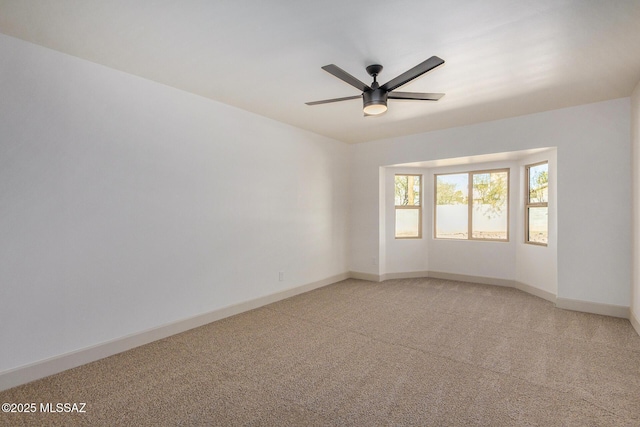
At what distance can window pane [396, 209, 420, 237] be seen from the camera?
6500 mm

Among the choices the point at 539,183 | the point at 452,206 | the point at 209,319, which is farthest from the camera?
the point at 452,206

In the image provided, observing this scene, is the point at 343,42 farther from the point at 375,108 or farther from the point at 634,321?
the point at 634,321

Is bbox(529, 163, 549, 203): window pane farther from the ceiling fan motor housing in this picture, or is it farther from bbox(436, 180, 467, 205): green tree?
the ceiling fan motor housing

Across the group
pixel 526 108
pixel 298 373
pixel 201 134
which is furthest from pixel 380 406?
pixel 526 108

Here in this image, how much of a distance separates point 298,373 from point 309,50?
272 cm

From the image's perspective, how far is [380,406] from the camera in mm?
2164

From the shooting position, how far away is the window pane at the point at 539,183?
4.96 metres

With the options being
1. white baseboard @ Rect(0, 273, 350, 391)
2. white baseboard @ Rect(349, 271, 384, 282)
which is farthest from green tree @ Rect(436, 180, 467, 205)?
white baseboard @ Rect(0, 273, 350, 391)

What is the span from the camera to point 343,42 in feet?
8.28

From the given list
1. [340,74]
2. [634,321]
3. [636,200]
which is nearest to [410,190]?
[636,200]

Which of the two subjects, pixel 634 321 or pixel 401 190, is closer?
pixel 634 321

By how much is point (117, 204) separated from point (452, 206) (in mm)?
5659

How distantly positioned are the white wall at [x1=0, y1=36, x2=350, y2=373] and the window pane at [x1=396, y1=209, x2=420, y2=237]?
282 centimetres

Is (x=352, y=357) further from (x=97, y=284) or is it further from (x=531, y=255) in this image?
(x=531, y=255)
